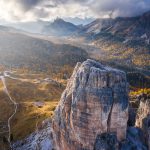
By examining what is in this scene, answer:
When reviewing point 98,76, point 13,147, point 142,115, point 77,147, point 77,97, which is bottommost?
point 13,147

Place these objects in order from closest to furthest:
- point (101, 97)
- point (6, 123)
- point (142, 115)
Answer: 1. point (101, 97)
2. point (142, 115)
3. point (6, 123)

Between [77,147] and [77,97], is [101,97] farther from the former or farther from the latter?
[77,147]

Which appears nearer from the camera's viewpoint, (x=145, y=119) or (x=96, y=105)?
(x=96, y=105)

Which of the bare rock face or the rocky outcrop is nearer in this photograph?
the bare rock face

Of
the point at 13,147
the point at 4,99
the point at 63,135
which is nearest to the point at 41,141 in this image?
the point at 13,147

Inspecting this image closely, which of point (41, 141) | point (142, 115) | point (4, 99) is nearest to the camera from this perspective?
point (142, 115)

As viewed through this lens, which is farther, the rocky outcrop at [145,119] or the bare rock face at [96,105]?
the rocky outcrop at [145,119]

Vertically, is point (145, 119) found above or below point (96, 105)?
below

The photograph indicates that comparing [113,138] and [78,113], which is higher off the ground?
[78,113]
